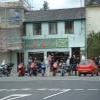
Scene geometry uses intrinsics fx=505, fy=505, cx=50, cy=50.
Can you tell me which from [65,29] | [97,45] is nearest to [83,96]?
[97,45]

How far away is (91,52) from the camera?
55.7 m

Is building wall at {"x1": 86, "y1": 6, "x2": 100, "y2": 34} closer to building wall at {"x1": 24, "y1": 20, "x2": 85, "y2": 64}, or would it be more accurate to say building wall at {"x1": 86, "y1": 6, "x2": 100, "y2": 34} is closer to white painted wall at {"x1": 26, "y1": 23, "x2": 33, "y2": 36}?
building wall at {"x1": 24, "y1": 20, "x2": 85, "y2": 64}

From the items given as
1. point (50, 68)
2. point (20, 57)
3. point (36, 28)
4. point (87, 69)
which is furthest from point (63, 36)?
point (87, 69)

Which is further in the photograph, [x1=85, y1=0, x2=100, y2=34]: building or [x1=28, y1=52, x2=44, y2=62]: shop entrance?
[x1=28, y1=52, x2=44, y2=62]: shop entrance

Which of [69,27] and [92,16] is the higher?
[92,16]

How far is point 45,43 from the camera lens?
59656 millimetres

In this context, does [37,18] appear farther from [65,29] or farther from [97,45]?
[97,45]

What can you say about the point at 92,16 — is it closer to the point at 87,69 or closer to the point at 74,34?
the point at 74,34

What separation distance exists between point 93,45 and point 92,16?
464 cm

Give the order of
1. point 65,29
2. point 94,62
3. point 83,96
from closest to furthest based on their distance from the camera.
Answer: point 83,96 < point 94,62 < point 65,29

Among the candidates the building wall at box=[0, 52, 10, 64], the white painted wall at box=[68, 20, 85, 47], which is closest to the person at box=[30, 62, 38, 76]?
the white painted wall at box=[68, 20, 85, 47]

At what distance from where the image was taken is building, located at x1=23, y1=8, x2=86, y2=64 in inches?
2291

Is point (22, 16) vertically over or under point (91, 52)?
over

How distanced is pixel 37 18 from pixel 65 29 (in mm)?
3751
